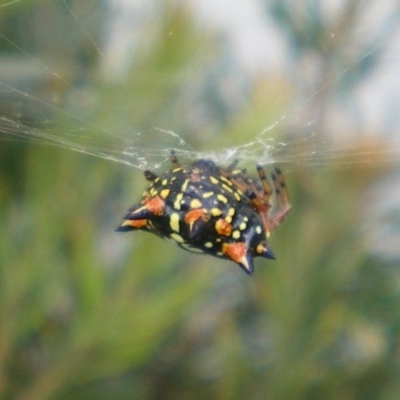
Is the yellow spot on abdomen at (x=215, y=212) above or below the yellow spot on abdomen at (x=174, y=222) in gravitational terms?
above

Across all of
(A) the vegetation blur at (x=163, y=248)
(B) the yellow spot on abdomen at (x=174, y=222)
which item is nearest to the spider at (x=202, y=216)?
A: (B) the yellow spot on abdomen at (x=174, y=222)

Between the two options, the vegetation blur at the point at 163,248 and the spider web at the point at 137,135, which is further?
the vegetation blur at the point at 163,248

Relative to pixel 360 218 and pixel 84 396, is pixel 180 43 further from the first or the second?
pixel 84 396

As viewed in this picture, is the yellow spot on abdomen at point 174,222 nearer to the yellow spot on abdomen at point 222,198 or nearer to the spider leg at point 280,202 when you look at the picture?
the yellow spot on abdomen at point 222,198

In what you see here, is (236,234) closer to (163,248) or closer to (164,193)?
(164,193)

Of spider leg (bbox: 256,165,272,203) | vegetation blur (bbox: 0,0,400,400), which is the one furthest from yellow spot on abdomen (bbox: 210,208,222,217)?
vegetation blur (bbox: 0,0,400,400)

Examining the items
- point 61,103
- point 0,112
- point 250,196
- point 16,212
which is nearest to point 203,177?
point 250,196
